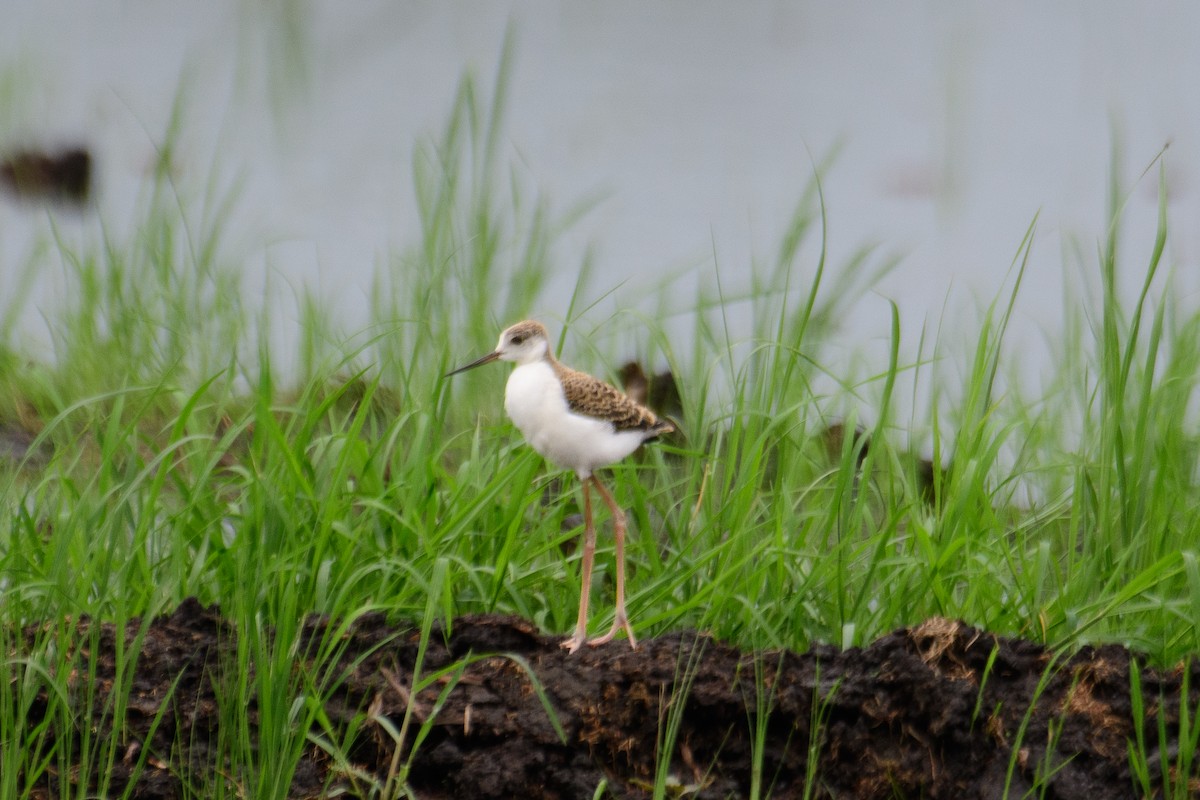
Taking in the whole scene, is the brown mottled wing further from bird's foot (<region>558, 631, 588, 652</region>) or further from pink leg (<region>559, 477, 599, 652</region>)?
bird's foot (<region>558, 631, 588, 652</region>)

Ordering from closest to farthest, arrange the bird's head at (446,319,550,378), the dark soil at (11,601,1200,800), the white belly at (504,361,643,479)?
the dark soil at (11,601,1200,800) < the white belly at (504,361,643,479) < the bird's head at (446,319,550,378)

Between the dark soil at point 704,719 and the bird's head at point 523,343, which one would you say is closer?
the dark soil at point 704,719

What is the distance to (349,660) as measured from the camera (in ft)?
9.08

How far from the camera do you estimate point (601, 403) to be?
2832 mm

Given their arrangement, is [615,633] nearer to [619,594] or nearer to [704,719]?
[619,594]

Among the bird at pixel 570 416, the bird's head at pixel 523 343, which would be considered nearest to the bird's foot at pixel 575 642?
the bird at pixel 570 416

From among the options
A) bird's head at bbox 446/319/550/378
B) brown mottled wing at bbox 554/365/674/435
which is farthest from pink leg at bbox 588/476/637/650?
bird's head at bbox 446/319/550/378

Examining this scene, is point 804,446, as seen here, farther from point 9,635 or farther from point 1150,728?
point 9,635

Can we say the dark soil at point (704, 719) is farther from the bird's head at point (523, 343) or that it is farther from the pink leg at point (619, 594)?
the bird's head at point (523, 343)

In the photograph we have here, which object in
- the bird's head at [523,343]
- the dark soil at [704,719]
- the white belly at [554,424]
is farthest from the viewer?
the bird's head at [523,343]

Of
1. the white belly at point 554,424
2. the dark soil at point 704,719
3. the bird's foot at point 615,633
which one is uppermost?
the white belly at point 554,424

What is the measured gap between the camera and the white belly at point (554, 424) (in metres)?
2.77

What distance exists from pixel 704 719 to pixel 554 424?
63 cm

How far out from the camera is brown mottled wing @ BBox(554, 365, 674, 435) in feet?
9.20
